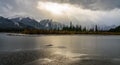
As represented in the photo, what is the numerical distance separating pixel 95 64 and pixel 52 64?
607 centimetres

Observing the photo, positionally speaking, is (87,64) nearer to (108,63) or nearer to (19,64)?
(108,63)

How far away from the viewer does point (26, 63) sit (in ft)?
91.4

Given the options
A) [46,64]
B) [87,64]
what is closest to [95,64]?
[87,64]

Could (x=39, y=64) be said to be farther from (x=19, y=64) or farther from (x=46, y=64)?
(x=19, y=64)

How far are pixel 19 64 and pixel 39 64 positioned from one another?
2737mm

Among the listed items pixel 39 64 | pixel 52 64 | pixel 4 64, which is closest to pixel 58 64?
pixel 52 64

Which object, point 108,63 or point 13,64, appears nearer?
point 13,64

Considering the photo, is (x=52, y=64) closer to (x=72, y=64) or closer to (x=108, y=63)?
(x=72, y=64)

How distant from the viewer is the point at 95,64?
27.5 meters

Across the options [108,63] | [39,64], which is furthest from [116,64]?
[39,64]

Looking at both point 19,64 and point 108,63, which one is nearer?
point 19,64

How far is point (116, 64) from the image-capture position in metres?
27.9

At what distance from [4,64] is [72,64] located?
9.36 meters

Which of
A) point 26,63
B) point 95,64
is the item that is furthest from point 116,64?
point 26,63
